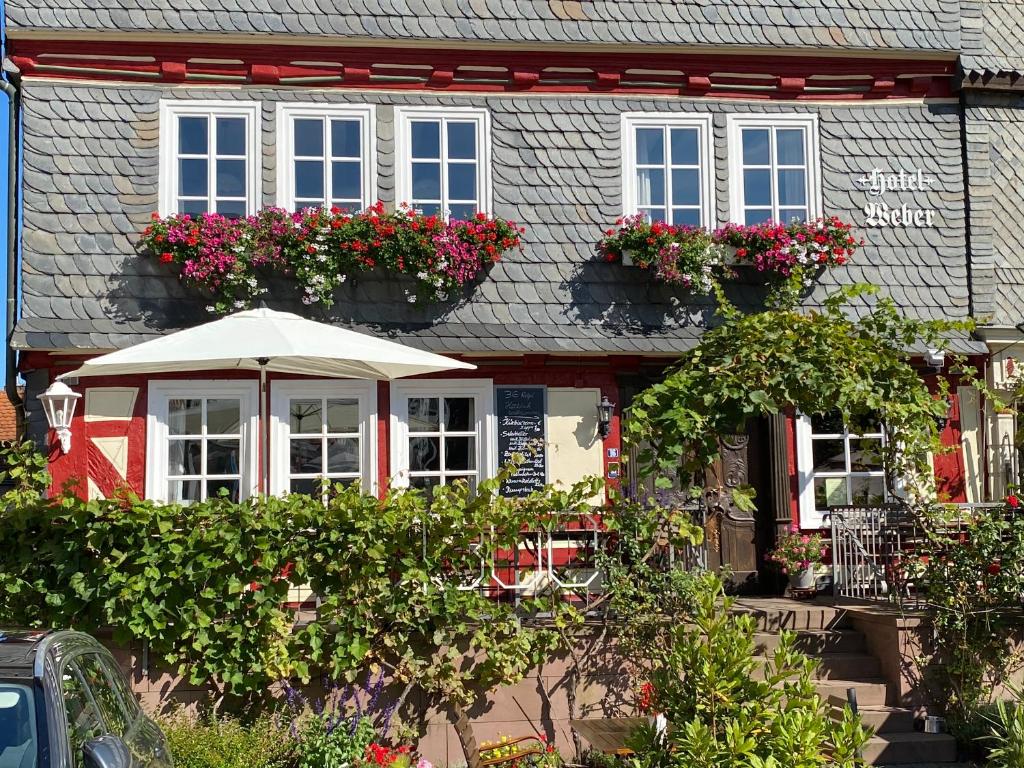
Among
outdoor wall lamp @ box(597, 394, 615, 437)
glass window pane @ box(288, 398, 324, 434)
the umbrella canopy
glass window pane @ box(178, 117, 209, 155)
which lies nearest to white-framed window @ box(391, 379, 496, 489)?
glass window pane @ box(288, 398, 324, 434)

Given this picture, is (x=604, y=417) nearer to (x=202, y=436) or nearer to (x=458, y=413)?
(x=458, y=413)

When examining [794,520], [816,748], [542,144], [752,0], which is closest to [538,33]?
[542,144]

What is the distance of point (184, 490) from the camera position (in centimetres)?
1039

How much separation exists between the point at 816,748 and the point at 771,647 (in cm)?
343

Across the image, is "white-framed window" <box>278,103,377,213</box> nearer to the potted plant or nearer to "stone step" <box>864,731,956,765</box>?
the potted plant

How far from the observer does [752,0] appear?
11273 millimetres

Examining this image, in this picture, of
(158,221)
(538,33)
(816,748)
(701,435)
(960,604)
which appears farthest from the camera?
(538,33)

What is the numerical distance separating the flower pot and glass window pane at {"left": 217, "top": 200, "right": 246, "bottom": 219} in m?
6.42

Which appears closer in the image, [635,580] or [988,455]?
[635,580]

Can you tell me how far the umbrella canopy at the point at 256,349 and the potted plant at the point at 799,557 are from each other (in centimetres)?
430

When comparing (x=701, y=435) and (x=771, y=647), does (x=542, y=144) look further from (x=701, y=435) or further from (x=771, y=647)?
(x=771, y=647)

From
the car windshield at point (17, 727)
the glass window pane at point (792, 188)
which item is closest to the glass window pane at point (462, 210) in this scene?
the glass window pane at point (792, 188)

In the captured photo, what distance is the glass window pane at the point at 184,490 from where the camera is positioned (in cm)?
1032

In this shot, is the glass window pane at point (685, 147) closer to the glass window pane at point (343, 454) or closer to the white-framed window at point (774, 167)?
Result: the white-framed window at point (774, 167)
